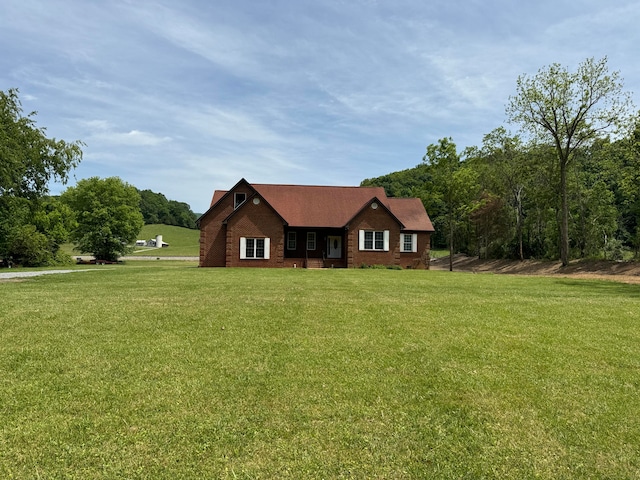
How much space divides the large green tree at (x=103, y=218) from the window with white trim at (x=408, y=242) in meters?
37.8

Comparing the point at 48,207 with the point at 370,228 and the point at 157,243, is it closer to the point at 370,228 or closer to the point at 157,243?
the point at 370,228

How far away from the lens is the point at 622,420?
15.5 feet

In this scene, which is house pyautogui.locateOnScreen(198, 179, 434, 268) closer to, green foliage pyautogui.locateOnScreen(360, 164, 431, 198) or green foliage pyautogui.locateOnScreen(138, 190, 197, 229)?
green foliage pyautogui.locateOnScreen(360, 164, 431, 198)

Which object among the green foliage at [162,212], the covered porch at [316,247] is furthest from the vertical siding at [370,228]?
the green foliage at [162,212]

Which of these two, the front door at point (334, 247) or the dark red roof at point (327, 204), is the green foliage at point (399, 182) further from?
the front door at point (334, 247)

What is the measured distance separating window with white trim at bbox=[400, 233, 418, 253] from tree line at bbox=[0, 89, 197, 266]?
28144 millimetres

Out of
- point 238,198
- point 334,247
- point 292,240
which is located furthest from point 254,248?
point 334,247

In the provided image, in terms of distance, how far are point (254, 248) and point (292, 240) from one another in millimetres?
3466

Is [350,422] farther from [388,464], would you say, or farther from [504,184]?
[504,184]

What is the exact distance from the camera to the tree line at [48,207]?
33094mm

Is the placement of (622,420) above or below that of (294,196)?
below

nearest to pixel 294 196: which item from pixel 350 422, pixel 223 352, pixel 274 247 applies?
pixel 274 247

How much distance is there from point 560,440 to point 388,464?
72.1 inches

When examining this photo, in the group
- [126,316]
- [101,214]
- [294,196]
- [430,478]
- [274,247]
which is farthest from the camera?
[101,214]
